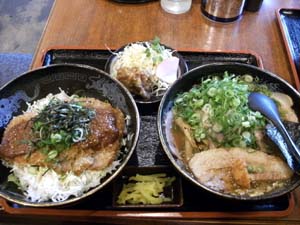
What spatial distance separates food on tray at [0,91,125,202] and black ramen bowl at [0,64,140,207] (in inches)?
2.5

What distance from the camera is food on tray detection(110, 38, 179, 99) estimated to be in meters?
1.38

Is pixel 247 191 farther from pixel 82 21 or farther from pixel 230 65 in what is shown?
pixel 82 21

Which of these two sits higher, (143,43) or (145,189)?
(143,43)

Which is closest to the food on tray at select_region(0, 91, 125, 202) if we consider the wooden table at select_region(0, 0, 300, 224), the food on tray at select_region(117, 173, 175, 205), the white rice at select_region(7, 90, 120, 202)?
the white rice at select_region(7, 90, 120, 202)

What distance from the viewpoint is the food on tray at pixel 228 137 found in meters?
1.06

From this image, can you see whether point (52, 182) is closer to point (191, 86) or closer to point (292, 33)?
point (191, 86)

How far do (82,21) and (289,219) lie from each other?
142cm

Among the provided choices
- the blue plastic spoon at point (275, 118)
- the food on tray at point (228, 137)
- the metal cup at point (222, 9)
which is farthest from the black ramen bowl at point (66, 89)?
the metal cup at point (222, 9)

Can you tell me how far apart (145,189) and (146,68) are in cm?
60

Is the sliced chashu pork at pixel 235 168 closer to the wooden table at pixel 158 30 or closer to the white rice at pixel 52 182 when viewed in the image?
the white rice at pixel 52 182

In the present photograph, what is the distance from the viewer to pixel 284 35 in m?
1.69

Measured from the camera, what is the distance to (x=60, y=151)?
111 cm

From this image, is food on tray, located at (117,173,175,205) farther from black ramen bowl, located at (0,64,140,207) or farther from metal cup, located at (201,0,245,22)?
metal cup, located at (201,0,245,22)

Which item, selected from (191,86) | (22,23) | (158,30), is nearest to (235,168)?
(191,86)
